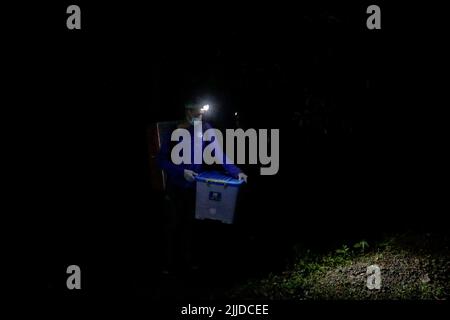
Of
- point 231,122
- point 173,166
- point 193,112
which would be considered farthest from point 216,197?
point 231,122

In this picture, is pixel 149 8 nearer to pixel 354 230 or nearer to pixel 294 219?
pixel 294 219

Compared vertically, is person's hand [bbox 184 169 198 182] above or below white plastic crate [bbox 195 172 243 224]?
above

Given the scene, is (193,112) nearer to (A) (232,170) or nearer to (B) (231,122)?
(A) (232,170)

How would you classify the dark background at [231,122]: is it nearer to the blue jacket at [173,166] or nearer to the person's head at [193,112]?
the person's head at [193,112]

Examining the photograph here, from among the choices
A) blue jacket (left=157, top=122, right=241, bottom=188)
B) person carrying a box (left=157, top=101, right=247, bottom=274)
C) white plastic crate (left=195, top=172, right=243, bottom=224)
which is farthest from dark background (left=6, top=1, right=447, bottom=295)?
blue jacket (left=157, top=122, right=241, bottom=188)

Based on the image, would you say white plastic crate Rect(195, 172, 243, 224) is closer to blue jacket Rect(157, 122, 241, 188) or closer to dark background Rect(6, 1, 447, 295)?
blue jacket Rect(157, 122, 241, 188)

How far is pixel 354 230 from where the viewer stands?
6.60 m

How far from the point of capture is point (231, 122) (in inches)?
306

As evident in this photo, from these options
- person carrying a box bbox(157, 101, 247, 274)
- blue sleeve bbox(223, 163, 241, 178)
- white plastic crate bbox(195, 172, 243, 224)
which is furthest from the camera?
blue sleeve bbox(223, 163, 241, 178)

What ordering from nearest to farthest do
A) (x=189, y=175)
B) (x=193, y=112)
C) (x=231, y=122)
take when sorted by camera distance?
Answer: (x=189, y=175) → (x=193, y=112) → (x=231, y=122)

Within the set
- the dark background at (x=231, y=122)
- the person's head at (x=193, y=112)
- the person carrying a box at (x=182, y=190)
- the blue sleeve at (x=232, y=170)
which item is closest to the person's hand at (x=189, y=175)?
the person carrying a box at (x=182, y=190)

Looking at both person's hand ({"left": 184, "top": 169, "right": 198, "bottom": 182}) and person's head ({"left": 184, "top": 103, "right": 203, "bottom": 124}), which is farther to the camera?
person's head ({"left": 184, "top": 103, "right": 203, "bottom": 124})

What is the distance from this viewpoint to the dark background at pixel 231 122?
233 inches

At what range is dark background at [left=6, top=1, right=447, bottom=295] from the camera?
5906 mm
